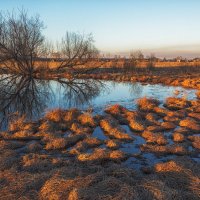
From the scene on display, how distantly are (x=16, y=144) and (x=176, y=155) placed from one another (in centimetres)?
548

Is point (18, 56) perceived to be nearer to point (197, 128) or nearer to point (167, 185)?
point (197, 128)

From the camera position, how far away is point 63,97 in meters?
23.1

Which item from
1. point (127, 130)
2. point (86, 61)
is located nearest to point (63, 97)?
point (127, 130)

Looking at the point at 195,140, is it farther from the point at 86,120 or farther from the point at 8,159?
the point at 8,159

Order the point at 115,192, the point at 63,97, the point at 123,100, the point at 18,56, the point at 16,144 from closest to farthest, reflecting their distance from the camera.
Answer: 1. the point at 115,192
2. the point at 16,144
3. the point at 123,100
4. the point at 63,97
5. the point at 18,56

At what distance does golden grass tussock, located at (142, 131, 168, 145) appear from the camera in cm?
1055

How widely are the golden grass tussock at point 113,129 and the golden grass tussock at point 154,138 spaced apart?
0.68 metres

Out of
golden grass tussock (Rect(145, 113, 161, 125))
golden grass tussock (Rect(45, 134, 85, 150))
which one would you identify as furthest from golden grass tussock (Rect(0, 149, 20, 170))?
golden grass tussock (Rect(145, 113, 161, 125))

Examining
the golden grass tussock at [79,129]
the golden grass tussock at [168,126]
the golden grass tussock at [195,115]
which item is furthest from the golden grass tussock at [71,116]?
the golden grass tussock at [195,115]

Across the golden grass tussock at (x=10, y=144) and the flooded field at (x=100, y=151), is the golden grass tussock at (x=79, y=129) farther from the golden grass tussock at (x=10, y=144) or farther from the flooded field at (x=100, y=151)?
the golden grass tussock at (x=10, y=144)

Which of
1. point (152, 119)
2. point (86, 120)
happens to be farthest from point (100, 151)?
point (152, 119)

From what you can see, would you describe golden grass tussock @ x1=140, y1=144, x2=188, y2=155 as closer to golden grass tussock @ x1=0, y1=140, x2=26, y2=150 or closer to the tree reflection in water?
golden grass tussock @ x1=0, y1=140, x2=26, y2=150

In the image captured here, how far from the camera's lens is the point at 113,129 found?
12.0 meters

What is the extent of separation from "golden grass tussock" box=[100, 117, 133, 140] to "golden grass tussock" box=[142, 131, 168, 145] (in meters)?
0.68
